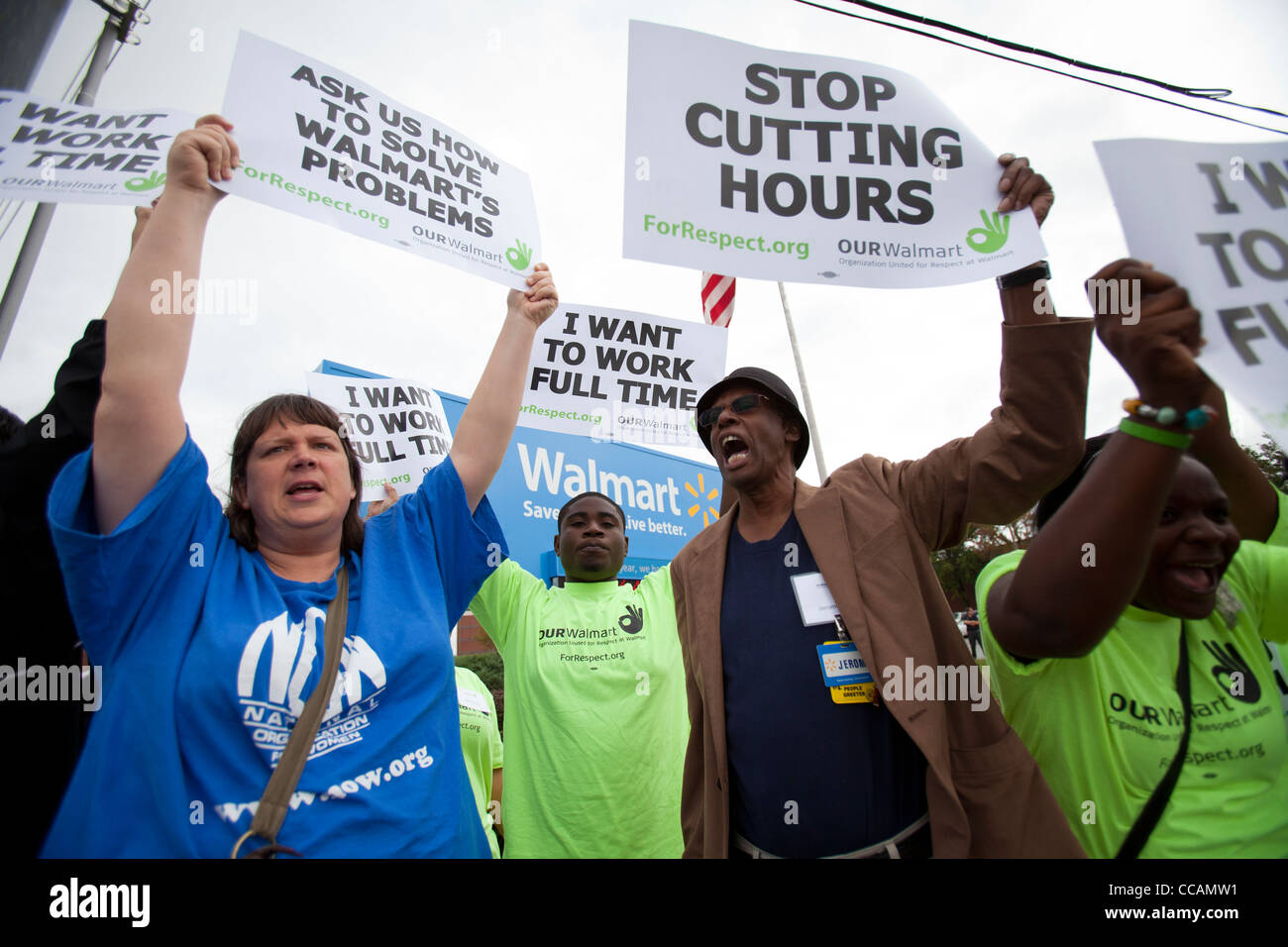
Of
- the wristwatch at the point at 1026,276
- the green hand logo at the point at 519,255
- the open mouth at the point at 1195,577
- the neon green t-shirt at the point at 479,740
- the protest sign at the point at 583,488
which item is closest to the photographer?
the open mouth at the point at 1195,577

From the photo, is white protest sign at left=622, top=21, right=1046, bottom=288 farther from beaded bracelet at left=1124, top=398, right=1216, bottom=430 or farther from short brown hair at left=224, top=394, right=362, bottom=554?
short brown hair at left=224, top=394, right=362, bottom=554

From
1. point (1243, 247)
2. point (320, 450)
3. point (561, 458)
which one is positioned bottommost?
point (320, 450)

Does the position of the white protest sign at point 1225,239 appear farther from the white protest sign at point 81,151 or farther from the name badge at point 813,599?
the white protest sign at point 81,151

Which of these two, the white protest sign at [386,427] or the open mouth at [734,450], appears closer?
the open mouth at [734,450]

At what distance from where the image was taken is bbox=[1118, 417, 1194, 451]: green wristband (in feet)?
4.22

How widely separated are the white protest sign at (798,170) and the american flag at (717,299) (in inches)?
108

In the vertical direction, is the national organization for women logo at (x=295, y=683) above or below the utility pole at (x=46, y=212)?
below

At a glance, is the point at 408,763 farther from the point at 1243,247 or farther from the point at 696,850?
the point at 1243,247

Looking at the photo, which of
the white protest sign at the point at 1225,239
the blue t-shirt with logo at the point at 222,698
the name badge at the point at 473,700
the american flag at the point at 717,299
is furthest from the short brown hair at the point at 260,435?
the american flag at the point at 717,299

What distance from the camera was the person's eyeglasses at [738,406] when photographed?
2318 millimetres

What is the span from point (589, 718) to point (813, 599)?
5.05 feet
